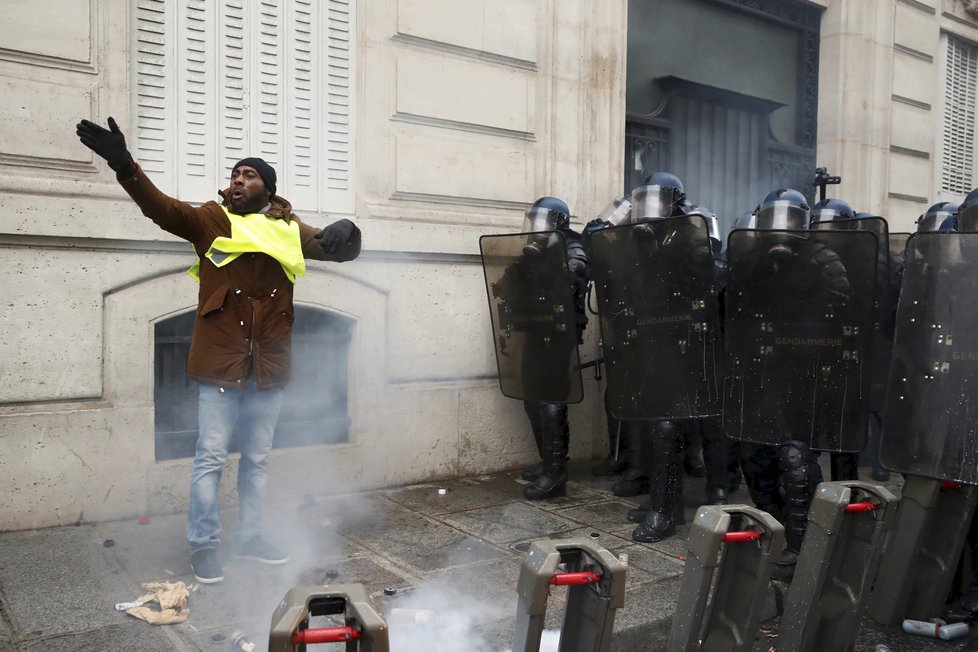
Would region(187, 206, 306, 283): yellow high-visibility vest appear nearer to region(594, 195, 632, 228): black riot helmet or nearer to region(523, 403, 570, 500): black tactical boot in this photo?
region(523, 403, 570, 500): black tactical boot

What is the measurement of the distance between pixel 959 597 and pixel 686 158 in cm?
514

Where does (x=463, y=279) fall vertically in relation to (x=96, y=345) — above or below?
Answer: above

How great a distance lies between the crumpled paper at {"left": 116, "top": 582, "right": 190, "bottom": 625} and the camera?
3369mm

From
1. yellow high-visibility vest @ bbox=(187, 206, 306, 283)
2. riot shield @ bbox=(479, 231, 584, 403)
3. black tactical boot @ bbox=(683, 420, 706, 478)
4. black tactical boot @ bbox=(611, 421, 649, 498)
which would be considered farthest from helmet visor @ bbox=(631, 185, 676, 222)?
yellow high-visibility vest @ bbox=(187, 206, 306, 283)

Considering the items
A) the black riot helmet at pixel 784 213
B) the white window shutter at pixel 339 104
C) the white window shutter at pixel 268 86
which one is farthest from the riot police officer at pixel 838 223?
the white window shutter at pixel 268 86

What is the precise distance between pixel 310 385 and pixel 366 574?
1909 millimetres

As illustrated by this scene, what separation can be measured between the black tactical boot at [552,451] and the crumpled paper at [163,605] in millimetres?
2424

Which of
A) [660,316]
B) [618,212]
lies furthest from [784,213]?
[618,212]

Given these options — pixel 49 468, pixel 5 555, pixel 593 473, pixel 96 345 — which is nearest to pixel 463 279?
pixel 593 473

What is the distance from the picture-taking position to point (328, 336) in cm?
565

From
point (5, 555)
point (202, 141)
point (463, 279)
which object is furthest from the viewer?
point (463, 279)

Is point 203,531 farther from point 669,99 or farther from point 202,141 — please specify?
point 669,99

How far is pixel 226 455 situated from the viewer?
398cm

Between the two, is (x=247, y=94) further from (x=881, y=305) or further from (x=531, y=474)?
(x=881, y=305)
